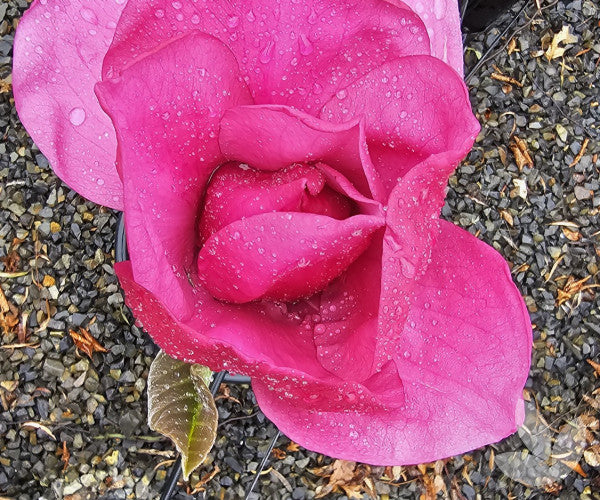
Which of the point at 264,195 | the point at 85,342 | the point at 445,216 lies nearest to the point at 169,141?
the point at 264,195

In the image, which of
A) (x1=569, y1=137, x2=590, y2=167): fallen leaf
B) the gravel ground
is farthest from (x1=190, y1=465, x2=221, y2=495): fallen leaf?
(x1=569, y1=137, x2=590, y2=167): fallen leaf

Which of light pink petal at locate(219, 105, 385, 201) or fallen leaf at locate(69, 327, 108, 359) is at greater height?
light pink petal at locate(219, 105, 385, 201)

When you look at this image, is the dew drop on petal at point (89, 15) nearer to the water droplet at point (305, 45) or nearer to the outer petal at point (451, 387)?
the water droplet at point (305, 45)

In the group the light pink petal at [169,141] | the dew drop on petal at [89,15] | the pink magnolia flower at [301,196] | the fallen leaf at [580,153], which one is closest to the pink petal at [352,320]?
the pink magnolia flower at [301,196]

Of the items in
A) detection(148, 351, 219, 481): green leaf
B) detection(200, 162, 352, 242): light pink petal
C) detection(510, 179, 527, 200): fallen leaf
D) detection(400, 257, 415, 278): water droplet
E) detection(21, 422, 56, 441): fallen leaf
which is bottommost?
detection(21, 422, 56, 441): fallen leaf

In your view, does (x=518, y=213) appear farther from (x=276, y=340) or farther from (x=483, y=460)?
(x=276, y=340)

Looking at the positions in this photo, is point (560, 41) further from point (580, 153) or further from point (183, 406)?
point (183, 406)

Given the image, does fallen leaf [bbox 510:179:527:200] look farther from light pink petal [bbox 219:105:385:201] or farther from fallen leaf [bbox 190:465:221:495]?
light pink petal [bbox 219:105:385:201]
